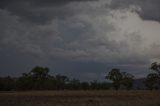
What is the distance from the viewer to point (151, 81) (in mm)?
119938

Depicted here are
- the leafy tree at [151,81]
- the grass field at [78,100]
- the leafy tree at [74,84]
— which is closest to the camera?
the grass field at [78,100]

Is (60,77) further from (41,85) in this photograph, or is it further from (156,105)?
(156,105)

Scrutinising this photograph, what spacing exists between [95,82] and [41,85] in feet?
84.3

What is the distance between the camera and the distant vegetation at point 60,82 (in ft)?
390

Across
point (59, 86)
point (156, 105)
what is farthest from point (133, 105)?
point (59, 86)

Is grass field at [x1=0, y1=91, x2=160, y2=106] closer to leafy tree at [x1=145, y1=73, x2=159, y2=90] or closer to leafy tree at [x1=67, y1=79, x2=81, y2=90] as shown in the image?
leafy tree at [x1=145, y1=73, x2=159, y2=90]

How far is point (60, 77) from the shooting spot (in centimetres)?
15262

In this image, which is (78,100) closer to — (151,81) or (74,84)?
(151,81)

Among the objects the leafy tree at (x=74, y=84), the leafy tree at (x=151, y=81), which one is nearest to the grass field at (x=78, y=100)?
the leafy tree at (x=151, y=81)

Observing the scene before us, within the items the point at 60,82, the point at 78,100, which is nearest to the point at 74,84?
the point at 60,82

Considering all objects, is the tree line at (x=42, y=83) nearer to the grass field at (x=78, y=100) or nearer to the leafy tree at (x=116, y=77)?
the leafy tree at (x=116, y=77)

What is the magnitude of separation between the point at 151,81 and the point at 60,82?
126ft

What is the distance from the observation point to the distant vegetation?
119 metres

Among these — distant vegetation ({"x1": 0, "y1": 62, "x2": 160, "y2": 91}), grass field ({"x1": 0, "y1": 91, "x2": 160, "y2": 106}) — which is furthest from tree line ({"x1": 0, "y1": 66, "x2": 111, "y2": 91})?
grass field ({"x1": 0, "y1": 91, "x2": 160, "y2": 106})
